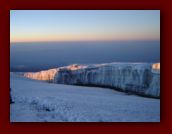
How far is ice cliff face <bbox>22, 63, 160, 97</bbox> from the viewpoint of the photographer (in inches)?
183

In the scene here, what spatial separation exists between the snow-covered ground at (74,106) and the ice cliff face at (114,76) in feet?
0.30

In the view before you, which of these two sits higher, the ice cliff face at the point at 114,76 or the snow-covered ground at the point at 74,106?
the ice cliff face at the point at 114,76

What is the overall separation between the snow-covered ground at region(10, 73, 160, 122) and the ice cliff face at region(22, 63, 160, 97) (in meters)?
0.09

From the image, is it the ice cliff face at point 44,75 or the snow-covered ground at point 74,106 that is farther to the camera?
the ice cliff face at point 44,75

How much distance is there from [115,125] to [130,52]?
71 cm

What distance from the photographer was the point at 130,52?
4.66 metres

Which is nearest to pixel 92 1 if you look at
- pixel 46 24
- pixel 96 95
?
pixel 46 24

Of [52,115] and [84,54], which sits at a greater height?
[84,54]

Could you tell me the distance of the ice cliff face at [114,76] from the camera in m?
4.64

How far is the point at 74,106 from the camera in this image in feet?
15.2

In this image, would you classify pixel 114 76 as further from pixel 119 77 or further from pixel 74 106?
pixel 74 106

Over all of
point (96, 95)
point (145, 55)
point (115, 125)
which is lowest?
point (115, 125)

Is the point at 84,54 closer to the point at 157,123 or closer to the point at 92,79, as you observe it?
the point at 92,79

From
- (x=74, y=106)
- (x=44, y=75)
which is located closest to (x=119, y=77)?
(x=74, y=106)
